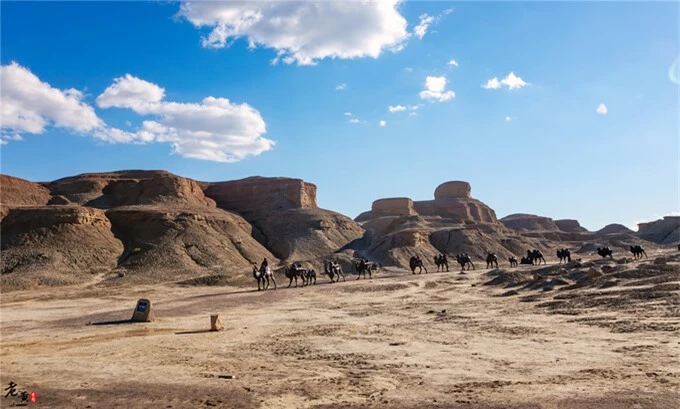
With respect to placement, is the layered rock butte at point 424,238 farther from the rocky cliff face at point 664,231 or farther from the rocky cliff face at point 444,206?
the rocky cliff face at point 664,231

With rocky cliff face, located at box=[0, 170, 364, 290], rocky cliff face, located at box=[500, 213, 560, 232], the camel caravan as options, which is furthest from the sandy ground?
rocky cliff face, located at box=[500, 213, 560, 232]

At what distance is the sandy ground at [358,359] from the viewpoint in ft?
28.3

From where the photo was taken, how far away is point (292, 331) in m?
16.9

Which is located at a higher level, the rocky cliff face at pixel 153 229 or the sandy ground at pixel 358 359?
the rocky cliff face at pixel 153 229

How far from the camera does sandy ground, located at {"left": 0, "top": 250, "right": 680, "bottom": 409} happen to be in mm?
8625

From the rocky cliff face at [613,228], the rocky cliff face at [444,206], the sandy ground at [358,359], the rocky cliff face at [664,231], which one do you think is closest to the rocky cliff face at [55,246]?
the sandy ground at [358,359]

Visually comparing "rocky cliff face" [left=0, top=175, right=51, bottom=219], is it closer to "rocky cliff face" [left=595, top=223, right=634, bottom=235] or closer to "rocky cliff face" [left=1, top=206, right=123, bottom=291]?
"rocky cliff face" [left=1, top=206, right=123, bottom=291]

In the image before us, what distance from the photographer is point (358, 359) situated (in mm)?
11906

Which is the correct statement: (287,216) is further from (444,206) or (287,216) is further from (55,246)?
(444,206)

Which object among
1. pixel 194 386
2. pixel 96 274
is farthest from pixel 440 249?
pixel 194 386

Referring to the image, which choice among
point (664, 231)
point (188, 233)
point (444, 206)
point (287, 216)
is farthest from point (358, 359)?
point (664, 231)

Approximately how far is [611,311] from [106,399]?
15724 millimetres

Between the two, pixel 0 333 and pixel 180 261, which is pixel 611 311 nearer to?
pixel 0 333

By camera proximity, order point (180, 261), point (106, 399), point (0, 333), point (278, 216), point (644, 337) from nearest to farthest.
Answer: point (106, 399)
point (644, 337)
point (0, 333)
point (180, 261)
point (278, 216)
